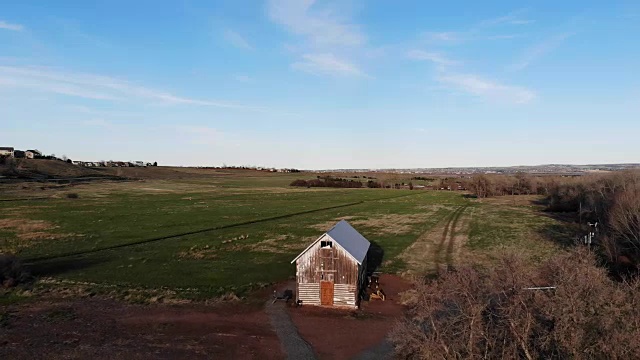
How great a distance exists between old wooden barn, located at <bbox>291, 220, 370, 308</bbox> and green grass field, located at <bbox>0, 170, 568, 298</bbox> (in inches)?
255

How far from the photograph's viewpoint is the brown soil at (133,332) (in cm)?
2630

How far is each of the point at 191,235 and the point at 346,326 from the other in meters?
39.4

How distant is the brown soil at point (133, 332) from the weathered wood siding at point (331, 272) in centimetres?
426

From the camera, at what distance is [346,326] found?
30.8 meters

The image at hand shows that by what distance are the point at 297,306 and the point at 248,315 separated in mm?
3958

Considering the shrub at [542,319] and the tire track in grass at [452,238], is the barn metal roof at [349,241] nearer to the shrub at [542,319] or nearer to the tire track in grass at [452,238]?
the tire track in grass at [452,238]

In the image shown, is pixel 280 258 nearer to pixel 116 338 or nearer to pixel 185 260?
pixel 185 260

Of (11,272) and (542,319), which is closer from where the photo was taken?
(542,319)

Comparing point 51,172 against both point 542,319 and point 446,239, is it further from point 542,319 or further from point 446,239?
point 542,319

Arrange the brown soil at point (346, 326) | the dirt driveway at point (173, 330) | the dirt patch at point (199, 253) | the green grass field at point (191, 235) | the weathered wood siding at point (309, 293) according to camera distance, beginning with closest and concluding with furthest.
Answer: the dirt driveway at point (173, 330), the brown soil at point (346, 326), the weathered wood siding at point (309, 293), the green grass field at point (191, 235), the dirt patch at point (199, 253)

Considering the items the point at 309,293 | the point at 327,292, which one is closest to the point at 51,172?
the point at 309,293

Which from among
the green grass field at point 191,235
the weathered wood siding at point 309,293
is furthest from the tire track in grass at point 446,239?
the weathered wood siding at point 309,293

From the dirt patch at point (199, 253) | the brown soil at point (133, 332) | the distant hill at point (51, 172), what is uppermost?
the distant hill at point (51, 172)

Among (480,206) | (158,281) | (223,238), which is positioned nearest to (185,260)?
(158,281)
